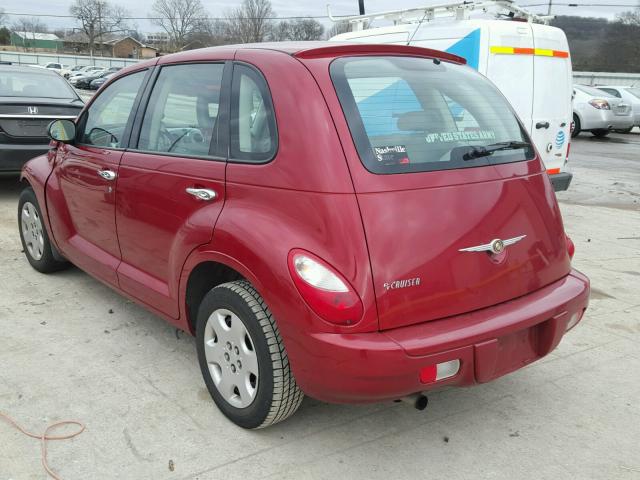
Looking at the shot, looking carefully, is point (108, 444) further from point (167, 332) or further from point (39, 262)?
point (39, 262)

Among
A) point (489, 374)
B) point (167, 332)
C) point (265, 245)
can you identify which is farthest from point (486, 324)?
point (167, 332)

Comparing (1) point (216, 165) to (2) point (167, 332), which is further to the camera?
(2) point (167, 332)

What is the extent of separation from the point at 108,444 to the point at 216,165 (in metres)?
1.35

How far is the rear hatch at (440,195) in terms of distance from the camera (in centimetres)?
237

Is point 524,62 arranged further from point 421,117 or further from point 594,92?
point 594,92

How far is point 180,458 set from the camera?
2607 mm

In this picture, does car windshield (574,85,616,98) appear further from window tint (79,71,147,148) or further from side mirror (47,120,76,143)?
side mirror (47,120,76,143)

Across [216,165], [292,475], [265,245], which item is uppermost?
[216,165]

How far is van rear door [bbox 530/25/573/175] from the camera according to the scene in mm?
7215

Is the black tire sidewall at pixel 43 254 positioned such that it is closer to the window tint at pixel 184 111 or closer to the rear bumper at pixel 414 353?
the window tint at pixel 184 111

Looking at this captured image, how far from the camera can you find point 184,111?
127 inches

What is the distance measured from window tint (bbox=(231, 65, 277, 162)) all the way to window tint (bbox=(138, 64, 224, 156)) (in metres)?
0.14

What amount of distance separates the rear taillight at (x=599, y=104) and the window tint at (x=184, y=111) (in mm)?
16808

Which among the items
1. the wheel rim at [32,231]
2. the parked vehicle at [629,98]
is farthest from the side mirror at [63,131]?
the parked vehicle at [629,98]
